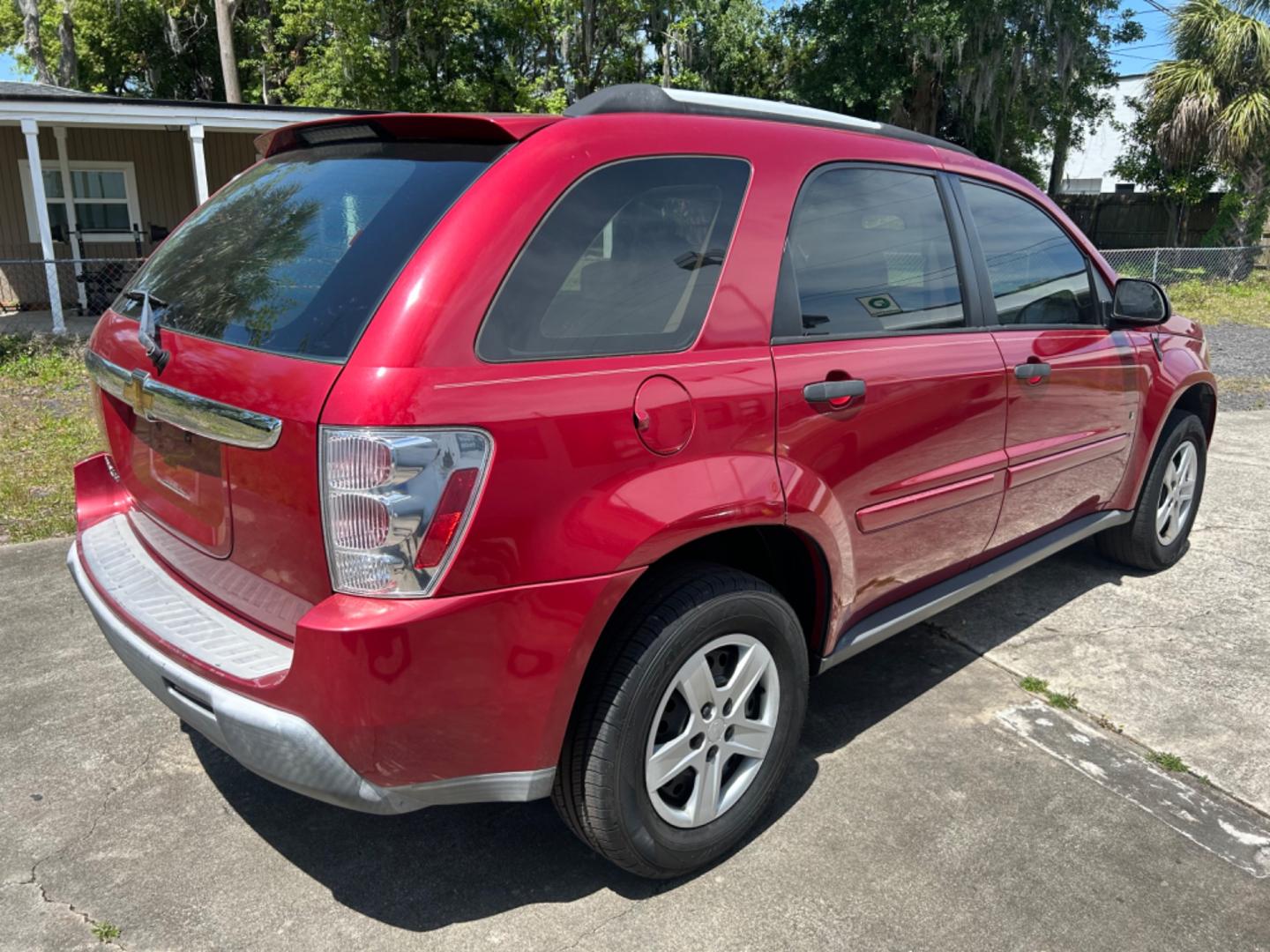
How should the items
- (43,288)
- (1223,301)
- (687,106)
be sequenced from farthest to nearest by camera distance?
(1223,301) → (43,288) → (687,106)

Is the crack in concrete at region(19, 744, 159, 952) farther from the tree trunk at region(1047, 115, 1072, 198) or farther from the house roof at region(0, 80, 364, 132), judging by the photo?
the tree trunk at region(1047, 115, 1072, 198)

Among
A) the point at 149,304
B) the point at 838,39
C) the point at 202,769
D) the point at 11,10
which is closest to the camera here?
the point at 149,304

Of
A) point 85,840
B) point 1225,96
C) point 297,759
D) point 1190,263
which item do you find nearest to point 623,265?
point 297,759

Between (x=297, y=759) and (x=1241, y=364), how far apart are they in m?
12.7

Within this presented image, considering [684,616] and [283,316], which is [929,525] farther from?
[283,316]

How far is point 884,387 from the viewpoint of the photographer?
287cm

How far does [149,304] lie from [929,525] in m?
A: 2.41

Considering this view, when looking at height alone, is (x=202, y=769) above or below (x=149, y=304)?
below

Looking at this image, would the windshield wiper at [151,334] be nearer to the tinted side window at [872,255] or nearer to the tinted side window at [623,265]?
the tinted side window at [623,265]

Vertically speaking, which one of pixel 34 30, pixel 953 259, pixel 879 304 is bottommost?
pixel 879 304

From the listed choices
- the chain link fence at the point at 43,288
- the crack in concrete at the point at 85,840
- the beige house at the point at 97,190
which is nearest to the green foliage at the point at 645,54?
the beige house at the point at 97,190

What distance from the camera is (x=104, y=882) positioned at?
2539 mm

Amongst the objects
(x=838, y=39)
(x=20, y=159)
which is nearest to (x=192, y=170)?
(x=20, y=159)

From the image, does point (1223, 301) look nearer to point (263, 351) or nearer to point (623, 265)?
point (623, 265)
